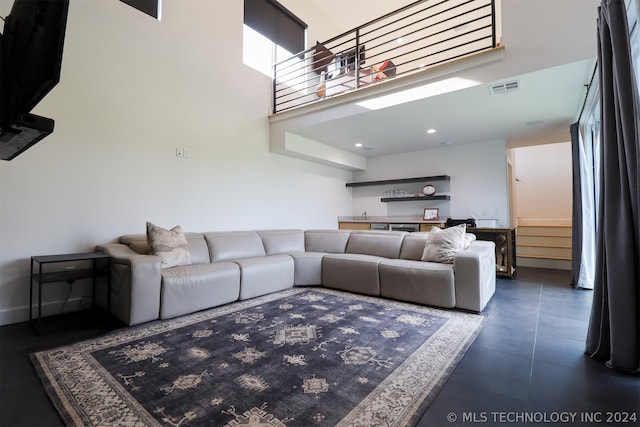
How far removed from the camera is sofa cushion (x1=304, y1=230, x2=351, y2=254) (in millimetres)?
4620

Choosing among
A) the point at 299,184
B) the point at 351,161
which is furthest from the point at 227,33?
the point at 351,161

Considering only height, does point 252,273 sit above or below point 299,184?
below

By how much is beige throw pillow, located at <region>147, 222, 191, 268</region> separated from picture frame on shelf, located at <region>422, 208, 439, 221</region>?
4648mm

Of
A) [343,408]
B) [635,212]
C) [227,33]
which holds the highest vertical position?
[227,33]

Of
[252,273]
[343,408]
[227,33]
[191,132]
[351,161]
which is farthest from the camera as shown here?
[351,161]

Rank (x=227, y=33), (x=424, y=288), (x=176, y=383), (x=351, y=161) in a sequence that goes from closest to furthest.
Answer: (x=176, y=383) → (x=424, y=288) → (x=227, y=33) → (x=351, y=161)

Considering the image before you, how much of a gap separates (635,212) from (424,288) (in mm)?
1803

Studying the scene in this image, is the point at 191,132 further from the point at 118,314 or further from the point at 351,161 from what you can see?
the point at 351,161

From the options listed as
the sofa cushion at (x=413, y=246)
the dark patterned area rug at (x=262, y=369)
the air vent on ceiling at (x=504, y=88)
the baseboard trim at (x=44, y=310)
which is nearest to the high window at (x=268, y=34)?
the air vent on ceiling at (x=504, y=88)

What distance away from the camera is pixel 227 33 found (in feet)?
14.8

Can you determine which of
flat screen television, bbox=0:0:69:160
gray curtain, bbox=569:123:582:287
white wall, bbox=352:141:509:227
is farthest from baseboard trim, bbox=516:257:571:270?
flat screen television, bbox=0:0:69:160

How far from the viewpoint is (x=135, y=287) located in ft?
8.12

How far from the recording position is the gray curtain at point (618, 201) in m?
1.69

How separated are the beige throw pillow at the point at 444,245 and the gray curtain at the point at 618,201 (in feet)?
4.65
